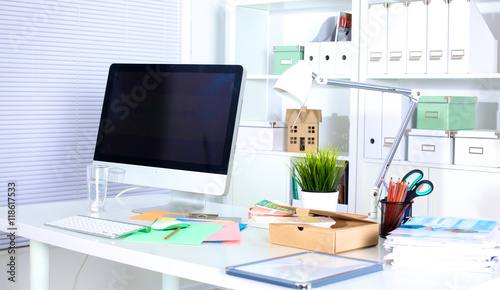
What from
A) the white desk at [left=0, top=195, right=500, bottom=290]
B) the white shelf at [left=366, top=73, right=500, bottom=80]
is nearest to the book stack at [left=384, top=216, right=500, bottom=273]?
the white desk at [left=0, top=195, right=500, bottom=290]

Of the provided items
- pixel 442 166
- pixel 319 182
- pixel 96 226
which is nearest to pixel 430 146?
pixel 442 166

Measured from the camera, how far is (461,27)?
2.58 meters

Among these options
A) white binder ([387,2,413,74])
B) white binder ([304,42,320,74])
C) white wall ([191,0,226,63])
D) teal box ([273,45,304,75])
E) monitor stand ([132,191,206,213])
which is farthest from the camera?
white wall ([191,0,226,63])

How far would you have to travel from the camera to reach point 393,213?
1548 mm

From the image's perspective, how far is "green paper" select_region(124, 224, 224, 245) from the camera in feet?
4.98

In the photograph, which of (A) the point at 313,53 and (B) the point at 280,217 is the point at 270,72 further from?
(B) the point at 280,217

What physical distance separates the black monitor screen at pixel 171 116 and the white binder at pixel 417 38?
1.15 metres

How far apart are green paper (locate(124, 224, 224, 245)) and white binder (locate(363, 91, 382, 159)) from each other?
135cm

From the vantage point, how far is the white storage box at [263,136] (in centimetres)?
315

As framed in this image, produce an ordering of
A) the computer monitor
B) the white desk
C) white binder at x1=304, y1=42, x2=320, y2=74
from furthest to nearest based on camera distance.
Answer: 1. white binder at x1=304, y1=42, x2=320, y2=74
2. the computer monitor
3. the white desk

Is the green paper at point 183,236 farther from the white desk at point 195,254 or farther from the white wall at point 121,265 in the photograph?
the white wall at point 121,265

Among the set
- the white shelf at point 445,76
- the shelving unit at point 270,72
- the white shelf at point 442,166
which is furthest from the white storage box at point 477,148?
the shelving unit at point 270,72

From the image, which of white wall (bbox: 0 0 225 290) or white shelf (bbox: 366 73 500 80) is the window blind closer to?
white wall (bbox: 0 0 225 290)

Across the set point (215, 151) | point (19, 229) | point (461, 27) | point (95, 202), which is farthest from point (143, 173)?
point (461, 27)
